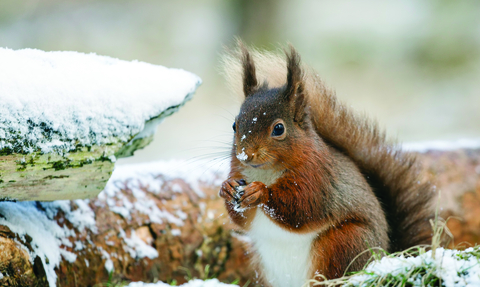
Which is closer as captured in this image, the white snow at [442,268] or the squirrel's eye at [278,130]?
the white snow at [442,268]

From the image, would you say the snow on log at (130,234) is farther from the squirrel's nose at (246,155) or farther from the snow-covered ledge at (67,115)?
the squirrel's nose at (246,155)

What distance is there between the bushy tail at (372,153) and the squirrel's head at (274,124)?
0.65 feet

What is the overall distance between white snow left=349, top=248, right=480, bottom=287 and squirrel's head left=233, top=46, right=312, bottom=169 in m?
0.44

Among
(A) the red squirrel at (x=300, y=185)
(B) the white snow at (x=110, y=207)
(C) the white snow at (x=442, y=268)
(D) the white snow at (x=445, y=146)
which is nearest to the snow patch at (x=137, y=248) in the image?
(B) the white snow at (x=110, y=207)

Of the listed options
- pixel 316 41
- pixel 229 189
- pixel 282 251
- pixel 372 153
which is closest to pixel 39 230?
pixel 229 189

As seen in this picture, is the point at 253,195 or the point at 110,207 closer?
→ the point at 253,195

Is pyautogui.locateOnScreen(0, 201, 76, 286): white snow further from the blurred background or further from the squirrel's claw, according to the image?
the blurred background

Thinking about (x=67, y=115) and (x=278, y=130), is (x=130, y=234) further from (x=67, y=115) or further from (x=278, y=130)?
(x=278, y=130)

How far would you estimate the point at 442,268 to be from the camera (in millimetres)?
947

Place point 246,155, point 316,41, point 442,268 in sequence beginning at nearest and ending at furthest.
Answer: point 442,268 → point 246,155 → point 316,41

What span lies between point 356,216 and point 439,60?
19.2 feet

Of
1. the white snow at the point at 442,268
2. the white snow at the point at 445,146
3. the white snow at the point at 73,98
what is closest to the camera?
the white snow at the point at 442,268

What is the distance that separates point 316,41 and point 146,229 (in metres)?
5.38

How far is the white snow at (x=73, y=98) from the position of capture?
4.01ft
